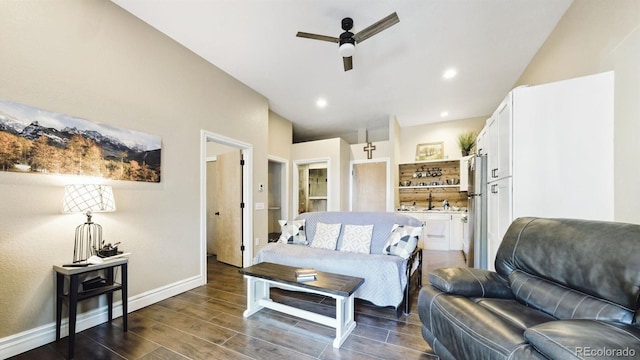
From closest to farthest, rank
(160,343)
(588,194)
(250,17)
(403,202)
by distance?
(588,194), (160,343), (250,17), (403,202)

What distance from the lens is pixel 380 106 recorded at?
4.98 meters

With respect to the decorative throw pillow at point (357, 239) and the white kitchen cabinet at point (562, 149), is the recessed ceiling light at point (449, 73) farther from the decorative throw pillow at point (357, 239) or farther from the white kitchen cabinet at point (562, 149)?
the decorative throw pillow at point (357, 239)

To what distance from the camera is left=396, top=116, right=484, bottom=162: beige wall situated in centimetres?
571

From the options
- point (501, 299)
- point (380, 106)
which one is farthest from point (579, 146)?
point (380, 106)

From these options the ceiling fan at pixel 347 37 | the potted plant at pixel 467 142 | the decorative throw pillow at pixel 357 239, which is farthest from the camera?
the potted plant at pixel 467 142

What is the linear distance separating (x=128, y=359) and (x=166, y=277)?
1117 millimetres

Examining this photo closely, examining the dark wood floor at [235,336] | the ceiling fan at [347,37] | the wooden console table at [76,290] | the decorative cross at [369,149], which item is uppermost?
the ceiling fan at [347,37]

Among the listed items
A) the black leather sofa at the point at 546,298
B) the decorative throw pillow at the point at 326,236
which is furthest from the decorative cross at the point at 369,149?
the black leather sofa at the point at 546,298

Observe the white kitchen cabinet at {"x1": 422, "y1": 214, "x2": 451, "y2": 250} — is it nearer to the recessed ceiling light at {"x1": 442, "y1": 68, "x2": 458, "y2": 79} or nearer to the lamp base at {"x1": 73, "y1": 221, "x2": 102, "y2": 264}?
the recessed ceiling light at {"x1": 442, "y1": 68, "x2": 458, "y2": 79}

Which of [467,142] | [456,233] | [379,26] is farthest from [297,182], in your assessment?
[379,26]

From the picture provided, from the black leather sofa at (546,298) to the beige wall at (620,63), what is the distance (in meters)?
0.54

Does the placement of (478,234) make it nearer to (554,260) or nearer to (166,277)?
(554,260)

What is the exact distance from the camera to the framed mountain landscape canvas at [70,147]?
1780 millimetres

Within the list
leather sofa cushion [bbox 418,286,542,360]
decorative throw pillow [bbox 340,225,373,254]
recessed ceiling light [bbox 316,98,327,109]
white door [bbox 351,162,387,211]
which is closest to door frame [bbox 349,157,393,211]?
white door [bbox 351,162,387,211]
